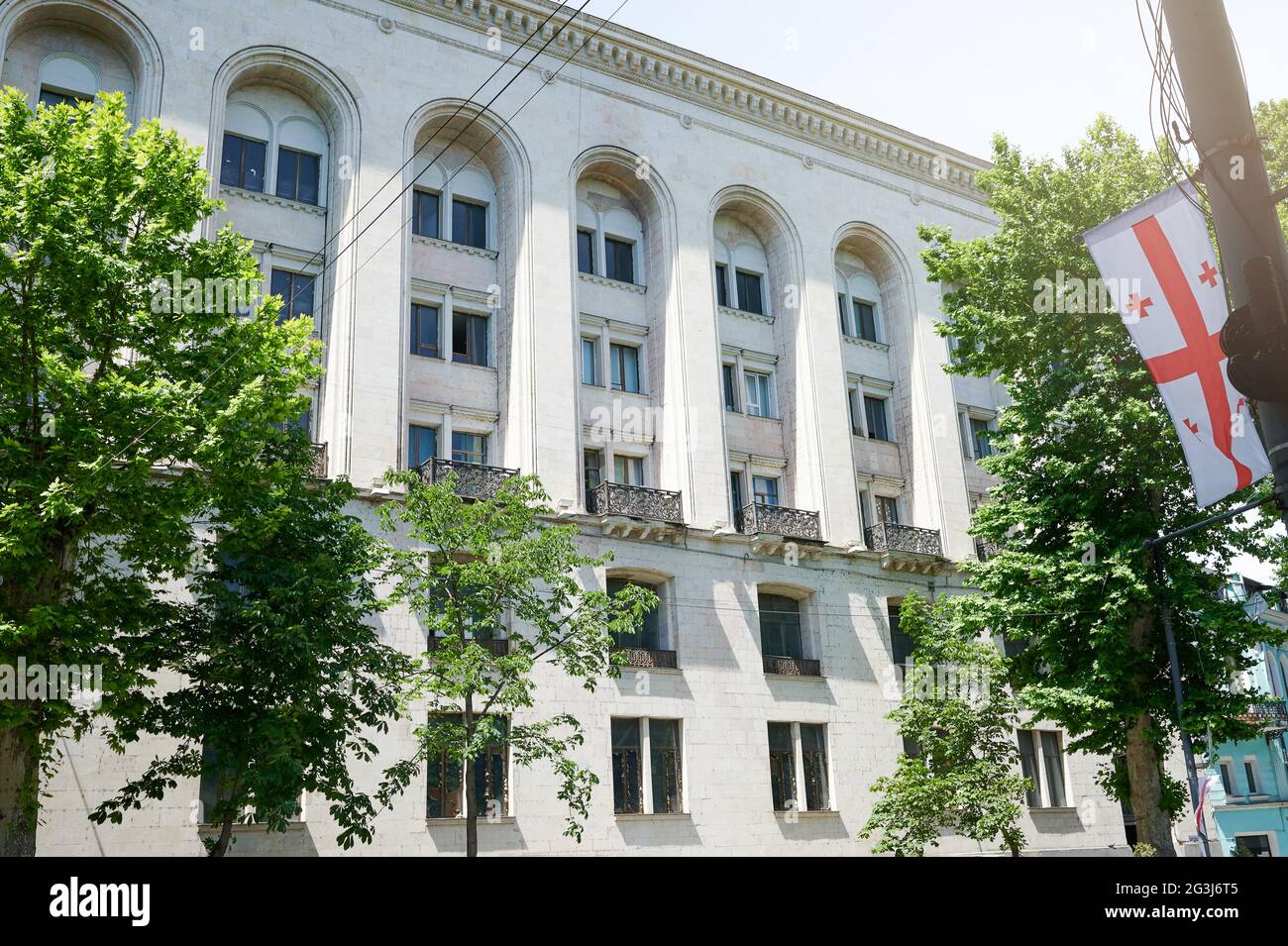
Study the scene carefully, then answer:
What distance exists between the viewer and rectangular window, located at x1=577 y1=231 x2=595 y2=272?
117 feet

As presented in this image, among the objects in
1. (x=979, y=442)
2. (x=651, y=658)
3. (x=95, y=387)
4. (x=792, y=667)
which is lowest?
(x=792, y=667)

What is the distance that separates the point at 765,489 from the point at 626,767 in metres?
11.3

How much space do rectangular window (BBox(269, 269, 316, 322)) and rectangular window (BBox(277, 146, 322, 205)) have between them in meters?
2.48

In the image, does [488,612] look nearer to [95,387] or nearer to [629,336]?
[95,387]

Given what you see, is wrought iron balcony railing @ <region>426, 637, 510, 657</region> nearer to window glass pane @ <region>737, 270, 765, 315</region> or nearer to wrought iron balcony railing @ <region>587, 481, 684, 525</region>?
wrought iron balcony railing @ <region>587, 481, 684, 525</region>

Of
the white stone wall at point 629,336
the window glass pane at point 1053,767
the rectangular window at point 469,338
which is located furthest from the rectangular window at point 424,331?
the window glass pane at point 1053,767

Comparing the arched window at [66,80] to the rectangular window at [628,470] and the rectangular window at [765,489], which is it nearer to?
the rectangular window at [628,470]

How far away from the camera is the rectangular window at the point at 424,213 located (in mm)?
32594

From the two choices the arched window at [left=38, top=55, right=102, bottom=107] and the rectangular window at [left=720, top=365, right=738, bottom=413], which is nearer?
the arched window at [left=38, top=55, right=102, bottom=107]

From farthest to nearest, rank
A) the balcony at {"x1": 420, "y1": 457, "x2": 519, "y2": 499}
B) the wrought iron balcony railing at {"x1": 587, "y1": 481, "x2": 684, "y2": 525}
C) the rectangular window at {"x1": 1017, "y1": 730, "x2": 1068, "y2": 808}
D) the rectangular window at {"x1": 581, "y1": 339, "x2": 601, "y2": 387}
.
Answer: the rectangular window at {"x1": 1017, "y1": 730, "x2": 1068, "y2": 808}, the rectangular window at {"x1": 581, "y1": 339, "x2": 601, "y2": 387}, the wrought iron balcony railing at {"x1": 587, "y1": 481, "x2": 684, "y2": 525}, the balcony at {"x1": 420, "y1": 457, "x2": 519, "y2": 499}

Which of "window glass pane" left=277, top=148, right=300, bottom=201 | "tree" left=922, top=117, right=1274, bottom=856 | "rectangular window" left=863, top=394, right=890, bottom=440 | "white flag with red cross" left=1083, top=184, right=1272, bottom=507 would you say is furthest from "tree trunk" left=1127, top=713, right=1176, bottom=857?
"window glass pane" left=277, top=148, right=300, bottom=201

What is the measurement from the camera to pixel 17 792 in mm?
16344

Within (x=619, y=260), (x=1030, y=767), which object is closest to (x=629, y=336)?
(x=619, y=260)
